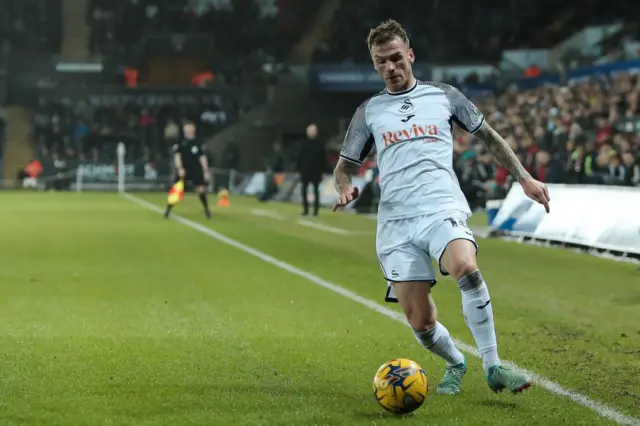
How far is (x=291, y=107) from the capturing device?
52000 mm

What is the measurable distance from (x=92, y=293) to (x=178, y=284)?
1.26 meters

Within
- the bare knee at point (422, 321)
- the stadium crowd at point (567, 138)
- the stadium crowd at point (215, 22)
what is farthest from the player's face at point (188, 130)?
the stadium crowd at point (215, 22)

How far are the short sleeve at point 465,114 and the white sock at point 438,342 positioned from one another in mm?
1208

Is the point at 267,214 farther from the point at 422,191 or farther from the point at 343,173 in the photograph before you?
the point at 422,191

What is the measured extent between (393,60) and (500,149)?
33.8 inches

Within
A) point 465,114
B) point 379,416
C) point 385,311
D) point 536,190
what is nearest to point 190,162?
point 385,311

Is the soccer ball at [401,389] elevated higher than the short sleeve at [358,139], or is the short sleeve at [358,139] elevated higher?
the short sleeve at [358,139]

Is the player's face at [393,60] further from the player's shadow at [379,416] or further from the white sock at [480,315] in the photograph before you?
the player's shadow at [379,416]

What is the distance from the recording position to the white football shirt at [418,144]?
6863mm

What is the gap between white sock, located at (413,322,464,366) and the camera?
22.9 feet

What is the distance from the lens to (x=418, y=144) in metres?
6.93

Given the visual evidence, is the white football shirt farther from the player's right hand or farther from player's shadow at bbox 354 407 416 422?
player's shadow at bbox 354 407 416 422

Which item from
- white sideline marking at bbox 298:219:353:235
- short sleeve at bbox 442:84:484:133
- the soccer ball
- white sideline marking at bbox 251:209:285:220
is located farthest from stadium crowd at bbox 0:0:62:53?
the soccer ball

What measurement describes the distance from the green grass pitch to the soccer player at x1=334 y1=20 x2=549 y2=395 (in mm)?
468
